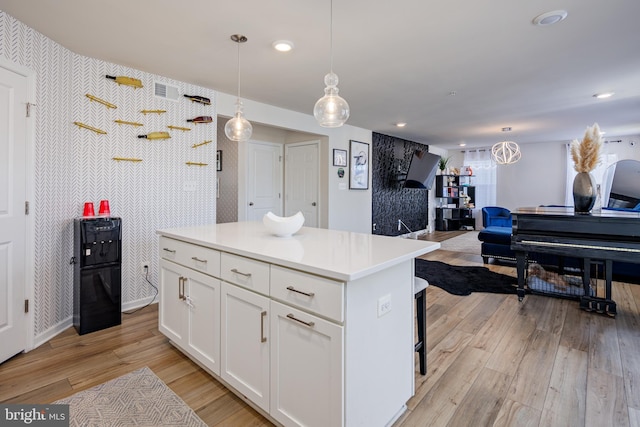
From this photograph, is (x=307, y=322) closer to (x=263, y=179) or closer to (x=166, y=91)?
(x=166, y=91)

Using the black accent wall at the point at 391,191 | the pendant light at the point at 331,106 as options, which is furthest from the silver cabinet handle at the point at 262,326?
the black accent wall at the point at 391,191

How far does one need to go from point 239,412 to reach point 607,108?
5.95 m

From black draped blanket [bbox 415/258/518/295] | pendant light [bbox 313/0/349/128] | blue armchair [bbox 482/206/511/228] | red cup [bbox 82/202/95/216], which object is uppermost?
pendant light [bbox 313/0/349/128]

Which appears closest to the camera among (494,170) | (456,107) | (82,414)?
(82,414)

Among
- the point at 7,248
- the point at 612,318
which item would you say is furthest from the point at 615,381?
the point at 7,248

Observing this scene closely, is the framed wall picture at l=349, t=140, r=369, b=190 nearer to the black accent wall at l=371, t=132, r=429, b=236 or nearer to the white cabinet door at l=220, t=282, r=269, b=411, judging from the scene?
the black accent wall at l=371, t=132, r=429, b=236

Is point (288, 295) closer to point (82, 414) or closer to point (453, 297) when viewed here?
point (82, 414)

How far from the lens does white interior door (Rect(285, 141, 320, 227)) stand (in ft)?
18.1

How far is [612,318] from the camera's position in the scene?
2834 millimetres

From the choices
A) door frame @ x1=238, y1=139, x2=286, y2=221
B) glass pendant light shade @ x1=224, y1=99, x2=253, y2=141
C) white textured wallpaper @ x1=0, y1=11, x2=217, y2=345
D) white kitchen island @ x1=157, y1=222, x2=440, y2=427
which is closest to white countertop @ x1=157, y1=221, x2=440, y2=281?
white kitchen island @ x1=157, y1=222, x2=440, y2=427

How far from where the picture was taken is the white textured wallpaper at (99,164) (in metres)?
2.41

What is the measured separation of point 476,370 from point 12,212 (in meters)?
3.26

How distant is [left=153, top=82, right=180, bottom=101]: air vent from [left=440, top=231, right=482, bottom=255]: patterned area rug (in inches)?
203

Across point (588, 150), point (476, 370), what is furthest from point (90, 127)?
point (588, 150)
